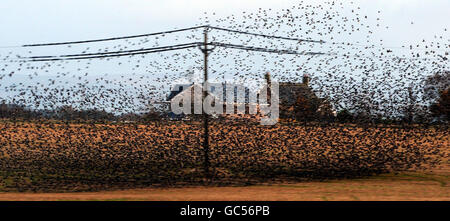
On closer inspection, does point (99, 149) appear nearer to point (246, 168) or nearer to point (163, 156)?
point (163, 156)

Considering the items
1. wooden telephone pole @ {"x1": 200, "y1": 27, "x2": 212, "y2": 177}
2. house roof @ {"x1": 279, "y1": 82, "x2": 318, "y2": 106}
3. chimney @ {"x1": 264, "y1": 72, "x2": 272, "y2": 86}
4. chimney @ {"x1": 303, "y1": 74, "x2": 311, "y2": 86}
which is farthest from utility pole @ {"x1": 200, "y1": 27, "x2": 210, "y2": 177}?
chimney @ {"x1": 303, "y1": 74, "x2": 311, "y2": 86}

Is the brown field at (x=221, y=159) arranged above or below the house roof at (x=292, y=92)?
below

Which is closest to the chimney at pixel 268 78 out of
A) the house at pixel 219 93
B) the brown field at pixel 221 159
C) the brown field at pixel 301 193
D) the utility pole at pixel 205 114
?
the house at pixel 219 93

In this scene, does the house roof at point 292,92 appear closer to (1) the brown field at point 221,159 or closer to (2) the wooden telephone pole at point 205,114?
(1) the brown field at point 221,159

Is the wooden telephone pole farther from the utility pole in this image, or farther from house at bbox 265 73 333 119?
house at bbox 265 73 333 119

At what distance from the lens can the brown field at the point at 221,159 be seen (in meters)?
17.1

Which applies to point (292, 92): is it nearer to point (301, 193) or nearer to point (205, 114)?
point (205, 114)

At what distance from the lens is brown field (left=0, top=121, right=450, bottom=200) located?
56.1ft

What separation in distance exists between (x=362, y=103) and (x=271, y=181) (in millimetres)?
4278

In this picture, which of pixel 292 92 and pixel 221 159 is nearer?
pixel 221 159

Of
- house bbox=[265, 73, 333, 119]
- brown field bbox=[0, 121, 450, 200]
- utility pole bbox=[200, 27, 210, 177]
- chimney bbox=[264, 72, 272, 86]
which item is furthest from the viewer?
house bbox=[265, 73, 333, 119]

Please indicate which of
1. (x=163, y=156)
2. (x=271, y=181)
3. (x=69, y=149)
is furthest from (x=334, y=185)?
(x=69, y=149)

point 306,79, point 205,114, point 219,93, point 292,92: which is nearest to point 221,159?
point 205,114

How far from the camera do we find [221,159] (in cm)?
1756
